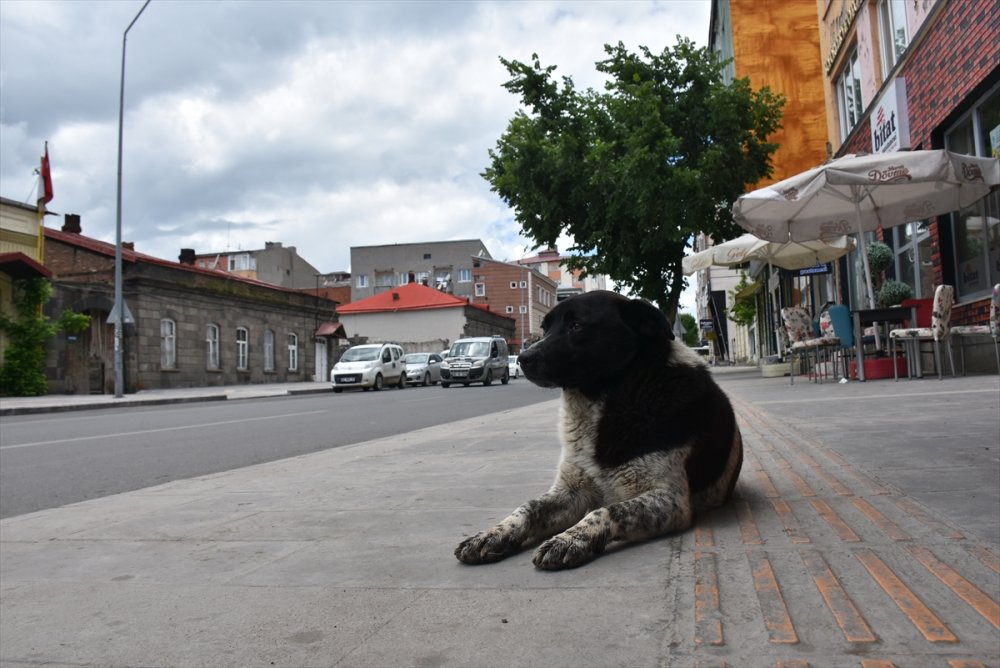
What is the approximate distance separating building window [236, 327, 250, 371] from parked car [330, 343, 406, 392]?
7.09 metres

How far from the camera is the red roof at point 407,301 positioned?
63094 mm

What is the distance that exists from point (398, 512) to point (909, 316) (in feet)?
30.3

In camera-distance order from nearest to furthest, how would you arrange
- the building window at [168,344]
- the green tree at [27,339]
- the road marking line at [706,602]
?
the road marking line at [706,602] → the green tree at [27,339] → the building window at [168,344]

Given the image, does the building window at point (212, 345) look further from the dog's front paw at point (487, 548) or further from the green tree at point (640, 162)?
the dog's front paw at point (487, 548)

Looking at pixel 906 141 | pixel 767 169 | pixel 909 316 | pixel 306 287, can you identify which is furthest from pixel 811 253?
pixel 306 287

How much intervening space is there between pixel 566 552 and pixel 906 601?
95cm

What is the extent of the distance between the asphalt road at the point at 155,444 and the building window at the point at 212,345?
2043 cm

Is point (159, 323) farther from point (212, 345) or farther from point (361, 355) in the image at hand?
point (361, 355)

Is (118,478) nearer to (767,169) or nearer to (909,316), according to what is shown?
(909,316)

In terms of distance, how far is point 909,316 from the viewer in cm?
1070

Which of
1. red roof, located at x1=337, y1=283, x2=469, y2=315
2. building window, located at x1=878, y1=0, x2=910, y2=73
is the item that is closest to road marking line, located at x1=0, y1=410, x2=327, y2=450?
building window, located at x1=878, y1=0, x2=910, y2=73

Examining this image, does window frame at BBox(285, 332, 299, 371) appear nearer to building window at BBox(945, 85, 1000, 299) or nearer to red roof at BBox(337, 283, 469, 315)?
red roof at BBox(337, 283, 469, 315)

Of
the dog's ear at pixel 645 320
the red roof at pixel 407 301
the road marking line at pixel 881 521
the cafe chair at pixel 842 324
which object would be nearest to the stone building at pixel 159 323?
the cafe chair at pixel 842 324

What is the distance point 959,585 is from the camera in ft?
6.73
